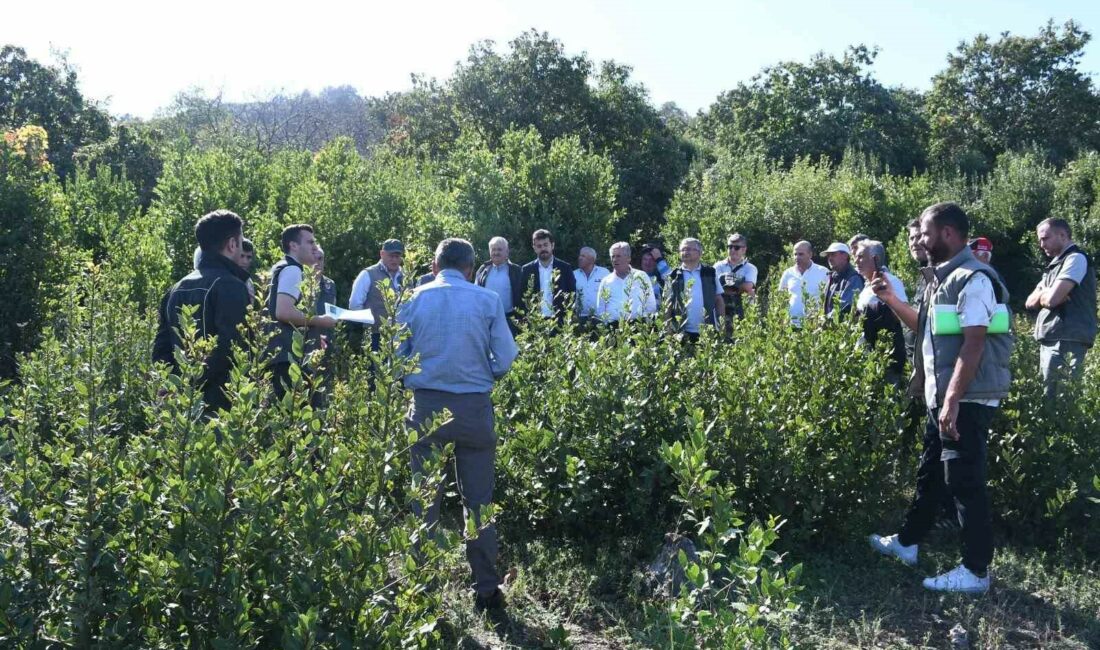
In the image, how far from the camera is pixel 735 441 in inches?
188

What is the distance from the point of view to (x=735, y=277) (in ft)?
29.2

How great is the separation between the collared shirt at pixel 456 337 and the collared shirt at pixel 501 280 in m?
4.51

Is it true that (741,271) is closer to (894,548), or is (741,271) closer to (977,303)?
(894,548)

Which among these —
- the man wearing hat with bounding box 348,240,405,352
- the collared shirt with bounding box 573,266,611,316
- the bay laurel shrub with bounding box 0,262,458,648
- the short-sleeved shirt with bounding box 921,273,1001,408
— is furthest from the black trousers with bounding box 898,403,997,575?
the man wearing hat with bounding box 348,240,405,352

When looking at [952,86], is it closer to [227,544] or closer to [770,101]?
[770,101]

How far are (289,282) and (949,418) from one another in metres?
3.63

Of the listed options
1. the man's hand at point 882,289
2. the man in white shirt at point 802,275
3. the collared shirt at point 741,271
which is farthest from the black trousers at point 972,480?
the collared shirt at point 741,271

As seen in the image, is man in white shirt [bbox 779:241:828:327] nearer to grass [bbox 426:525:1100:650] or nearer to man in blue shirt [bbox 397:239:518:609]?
grass [bbox 426:525:1100:650]

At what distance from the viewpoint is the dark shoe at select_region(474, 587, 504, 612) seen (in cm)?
427

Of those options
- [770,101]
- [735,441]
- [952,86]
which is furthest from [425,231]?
[952,86]

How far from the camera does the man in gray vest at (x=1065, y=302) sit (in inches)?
247

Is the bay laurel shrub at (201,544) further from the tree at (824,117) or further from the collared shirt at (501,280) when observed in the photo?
the tree at (824,117)

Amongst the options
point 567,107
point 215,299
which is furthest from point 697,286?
point 567,107

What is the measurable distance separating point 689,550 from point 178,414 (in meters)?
2.80
